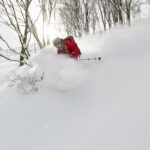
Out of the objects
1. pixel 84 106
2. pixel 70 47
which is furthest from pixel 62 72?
pixel 84 106

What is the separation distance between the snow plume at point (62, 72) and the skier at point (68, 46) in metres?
0.19

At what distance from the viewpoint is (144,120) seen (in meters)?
1.81

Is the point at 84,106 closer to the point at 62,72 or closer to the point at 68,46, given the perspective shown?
the point at 62,72

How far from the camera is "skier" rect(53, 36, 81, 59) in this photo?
13.4ft

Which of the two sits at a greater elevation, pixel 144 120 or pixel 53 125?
pixel 144 120

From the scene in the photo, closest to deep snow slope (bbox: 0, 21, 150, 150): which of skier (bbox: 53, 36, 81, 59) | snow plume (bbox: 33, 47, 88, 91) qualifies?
snow plume (bbox: 33, 47, 88, 91)

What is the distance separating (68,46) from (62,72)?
3.71 feet

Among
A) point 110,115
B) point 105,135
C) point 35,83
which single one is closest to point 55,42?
point 35,83

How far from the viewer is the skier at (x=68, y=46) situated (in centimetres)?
407

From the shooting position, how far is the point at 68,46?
4227 millimetres

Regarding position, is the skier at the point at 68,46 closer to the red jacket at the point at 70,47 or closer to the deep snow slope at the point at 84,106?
the red jacket at the point at 70,47

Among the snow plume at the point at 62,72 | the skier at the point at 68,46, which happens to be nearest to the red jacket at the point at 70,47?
the skier at the point at 68,46

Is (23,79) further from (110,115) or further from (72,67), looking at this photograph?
(110,115)

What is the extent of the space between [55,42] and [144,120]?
3407 millimetres
